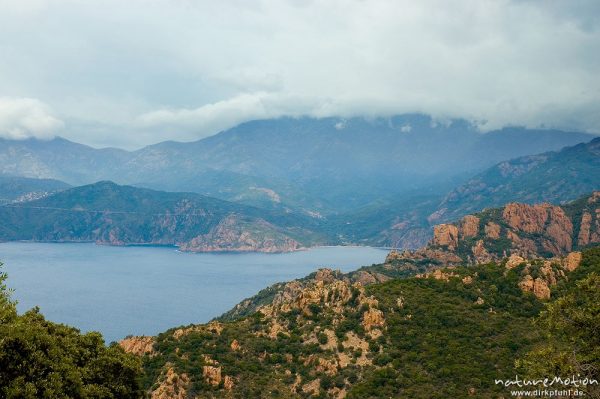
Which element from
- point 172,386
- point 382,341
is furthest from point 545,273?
point 172,386

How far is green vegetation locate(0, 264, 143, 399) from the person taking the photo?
97.8 feet

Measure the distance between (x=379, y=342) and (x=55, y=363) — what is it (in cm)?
4247

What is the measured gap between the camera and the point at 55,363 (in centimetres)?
3188

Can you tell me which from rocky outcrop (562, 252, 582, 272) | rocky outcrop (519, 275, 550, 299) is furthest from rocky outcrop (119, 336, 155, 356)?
rocky outcrop (562, 252, 582, 272)

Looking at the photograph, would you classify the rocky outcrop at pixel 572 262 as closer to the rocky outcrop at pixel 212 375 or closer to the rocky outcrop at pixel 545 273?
the rocky outcrop at pixel 545 273

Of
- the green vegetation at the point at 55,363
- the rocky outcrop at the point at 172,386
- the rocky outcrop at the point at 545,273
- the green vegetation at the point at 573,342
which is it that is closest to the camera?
the green vegetation at the point at 55,363

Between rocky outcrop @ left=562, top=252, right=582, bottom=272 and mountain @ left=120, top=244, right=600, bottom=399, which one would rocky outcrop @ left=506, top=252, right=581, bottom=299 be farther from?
mountain @ left=120, top=244, right=600, bottom=399

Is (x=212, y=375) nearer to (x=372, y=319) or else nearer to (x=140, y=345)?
(x=140, y=345)

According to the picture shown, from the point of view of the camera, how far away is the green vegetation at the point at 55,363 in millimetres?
29797

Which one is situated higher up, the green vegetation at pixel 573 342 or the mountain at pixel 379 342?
the green vegetation at pixel 573 342

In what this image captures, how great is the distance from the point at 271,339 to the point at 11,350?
41173 millimetres

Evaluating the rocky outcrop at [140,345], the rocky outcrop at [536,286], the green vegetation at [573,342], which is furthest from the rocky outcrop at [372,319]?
the green vegetation at [573,342]

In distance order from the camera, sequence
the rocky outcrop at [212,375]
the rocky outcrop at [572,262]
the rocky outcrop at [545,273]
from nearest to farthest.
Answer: the rocky outcrop at [212,375], the rocky outcrop at [545,273], the rocky outcrop at [572,262]

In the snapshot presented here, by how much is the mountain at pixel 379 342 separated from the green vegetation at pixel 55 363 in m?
18.6
